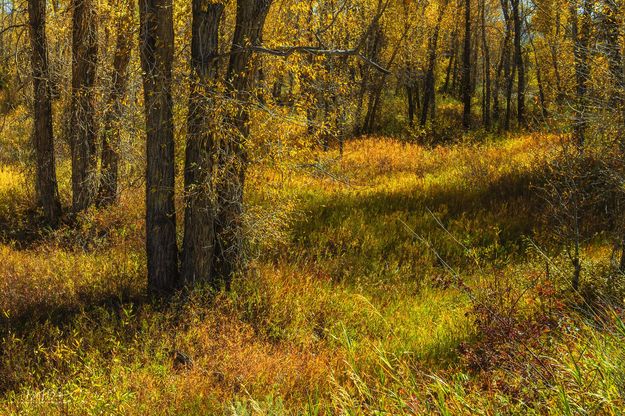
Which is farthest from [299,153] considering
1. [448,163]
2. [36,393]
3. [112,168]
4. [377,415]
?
[448,163]

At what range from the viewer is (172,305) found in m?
6.29

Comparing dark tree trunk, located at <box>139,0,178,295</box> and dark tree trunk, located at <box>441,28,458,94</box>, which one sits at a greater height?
Result: dark tree trunk, located at <box>441,28,458,94</box>

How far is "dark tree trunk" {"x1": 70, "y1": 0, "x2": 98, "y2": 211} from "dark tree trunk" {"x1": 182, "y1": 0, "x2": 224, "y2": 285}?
404cm

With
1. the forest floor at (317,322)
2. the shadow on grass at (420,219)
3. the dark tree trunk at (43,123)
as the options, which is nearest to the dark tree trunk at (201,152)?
the forest floor at (317,322)

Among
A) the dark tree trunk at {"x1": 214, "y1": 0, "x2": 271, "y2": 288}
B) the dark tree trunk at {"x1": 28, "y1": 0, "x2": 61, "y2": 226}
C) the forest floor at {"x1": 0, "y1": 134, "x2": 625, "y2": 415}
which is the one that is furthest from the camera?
the dark tree trunk at {"x1": 28, "y1": 0, "x2": 61, "y2": 226}

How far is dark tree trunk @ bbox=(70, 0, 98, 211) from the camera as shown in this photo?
32.3 feet

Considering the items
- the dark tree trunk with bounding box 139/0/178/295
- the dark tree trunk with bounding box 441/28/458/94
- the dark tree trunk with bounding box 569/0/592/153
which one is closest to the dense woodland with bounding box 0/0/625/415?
the dark tree trunk with bounding box 139/0/178/295

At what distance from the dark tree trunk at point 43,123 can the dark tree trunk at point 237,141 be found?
18.6ft

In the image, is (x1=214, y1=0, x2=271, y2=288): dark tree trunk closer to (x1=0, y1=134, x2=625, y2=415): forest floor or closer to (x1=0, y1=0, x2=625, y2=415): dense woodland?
(x1=0, y1=0, x2=625, y2=415): dense woodland

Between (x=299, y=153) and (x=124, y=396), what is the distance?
397cm

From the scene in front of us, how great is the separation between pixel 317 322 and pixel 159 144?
10.1ft

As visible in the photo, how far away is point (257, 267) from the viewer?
7297mm

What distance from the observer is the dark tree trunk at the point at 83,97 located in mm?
9859

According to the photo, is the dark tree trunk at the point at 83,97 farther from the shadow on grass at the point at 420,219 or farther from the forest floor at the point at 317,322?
the shadow on grass at the point at 420,219
